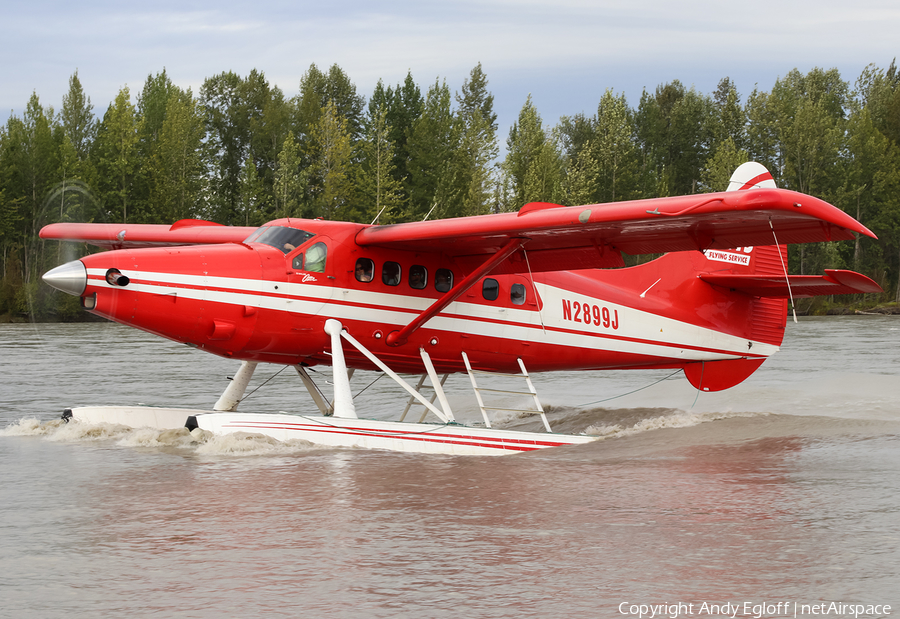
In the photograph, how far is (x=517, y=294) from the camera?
39.0 ft

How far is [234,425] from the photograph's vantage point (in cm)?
991

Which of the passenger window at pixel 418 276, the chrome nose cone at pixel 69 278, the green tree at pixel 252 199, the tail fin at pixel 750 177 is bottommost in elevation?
the chrome nose cone at pixel 69 278

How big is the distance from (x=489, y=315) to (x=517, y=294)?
56 centimetres

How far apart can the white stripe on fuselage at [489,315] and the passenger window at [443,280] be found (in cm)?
24

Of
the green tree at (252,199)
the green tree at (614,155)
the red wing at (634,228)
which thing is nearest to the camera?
the red wing at (634,228)

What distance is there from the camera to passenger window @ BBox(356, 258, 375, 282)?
10.7m

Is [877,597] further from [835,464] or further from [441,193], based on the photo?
[441,193]

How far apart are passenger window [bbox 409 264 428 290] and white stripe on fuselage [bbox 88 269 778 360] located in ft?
0.56

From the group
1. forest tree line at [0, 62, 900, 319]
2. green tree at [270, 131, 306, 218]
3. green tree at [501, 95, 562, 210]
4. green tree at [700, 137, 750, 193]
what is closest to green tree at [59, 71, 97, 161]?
forest tree line at [0, 62, 900, 319]

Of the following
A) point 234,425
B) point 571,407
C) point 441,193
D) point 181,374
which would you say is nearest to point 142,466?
point 234,425

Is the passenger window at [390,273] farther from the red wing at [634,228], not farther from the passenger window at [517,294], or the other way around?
the passenger window at [517,294]

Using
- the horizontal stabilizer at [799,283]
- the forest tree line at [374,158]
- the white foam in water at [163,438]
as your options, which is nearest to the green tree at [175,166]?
the forest tree line at [374,158]

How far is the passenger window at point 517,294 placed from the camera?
1185 cm

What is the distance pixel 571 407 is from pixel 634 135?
6384 cm
